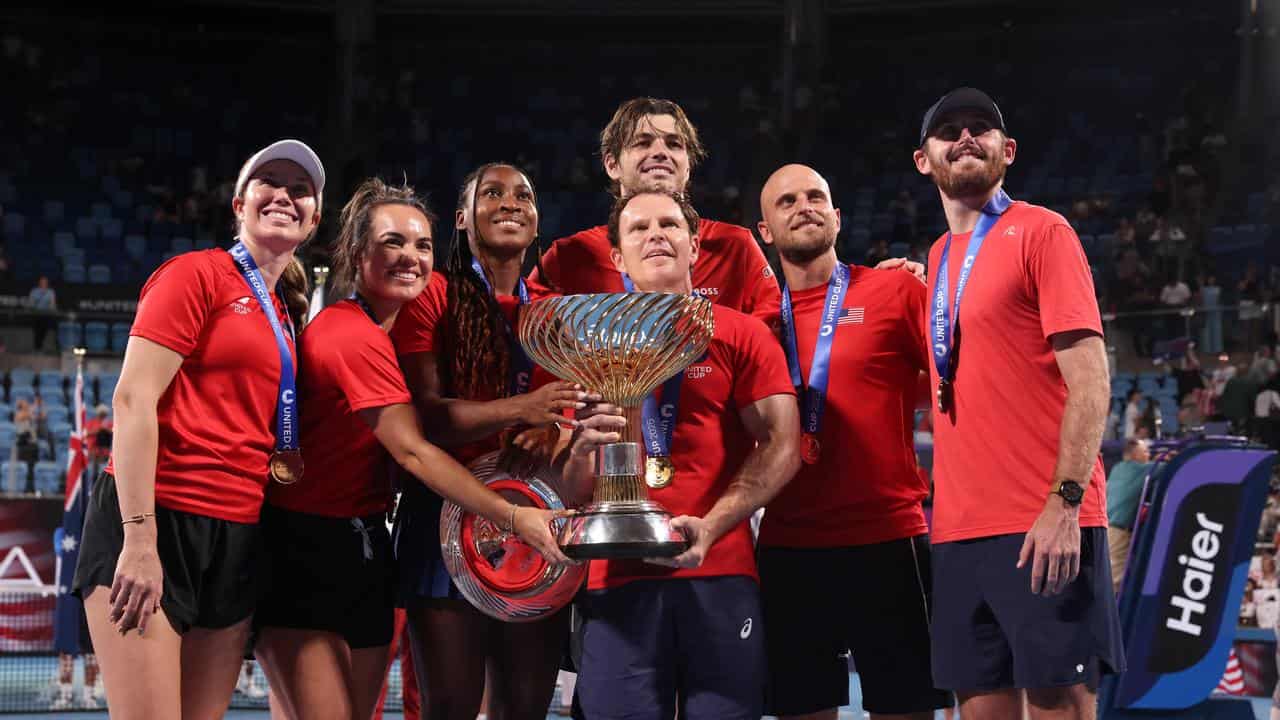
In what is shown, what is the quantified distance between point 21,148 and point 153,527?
1775cm

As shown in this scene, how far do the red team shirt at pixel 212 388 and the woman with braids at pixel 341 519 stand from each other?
0.50 ft

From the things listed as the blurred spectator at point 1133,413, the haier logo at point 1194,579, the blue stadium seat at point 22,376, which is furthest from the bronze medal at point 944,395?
the blue stadium seat at point 22,376

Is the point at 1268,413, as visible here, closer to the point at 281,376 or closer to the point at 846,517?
the point at 846,517

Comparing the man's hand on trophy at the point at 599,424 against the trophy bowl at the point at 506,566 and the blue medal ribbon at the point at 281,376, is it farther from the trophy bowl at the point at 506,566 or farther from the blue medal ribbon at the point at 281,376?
the blue medal ribbon at the point at 281,376

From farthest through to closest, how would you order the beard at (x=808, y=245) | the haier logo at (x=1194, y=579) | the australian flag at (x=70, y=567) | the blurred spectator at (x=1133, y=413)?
the blurred spectator at (x=1133, y=413), the australian flag at (x=70, y=567), the haier logo at (x=1194, y=579), the beard at (x=808, y=245)

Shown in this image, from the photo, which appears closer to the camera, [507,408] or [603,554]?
[603,554]

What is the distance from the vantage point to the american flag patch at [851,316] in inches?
150

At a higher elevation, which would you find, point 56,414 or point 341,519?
point 56,414

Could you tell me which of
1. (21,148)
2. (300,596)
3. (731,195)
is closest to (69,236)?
(21,148)

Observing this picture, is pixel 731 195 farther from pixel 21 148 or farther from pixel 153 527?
pixel 153 527

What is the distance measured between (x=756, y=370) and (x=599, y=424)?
53cm

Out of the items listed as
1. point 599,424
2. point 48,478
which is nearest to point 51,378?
point 48,478

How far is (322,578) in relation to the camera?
3.44m

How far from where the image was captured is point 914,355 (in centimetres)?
388
